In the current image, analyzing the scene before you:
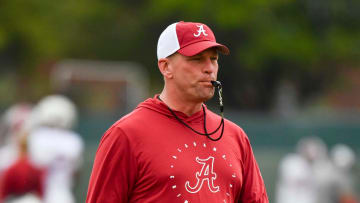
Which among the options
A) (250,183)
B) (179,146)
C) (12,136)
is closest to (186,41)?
(179,146)

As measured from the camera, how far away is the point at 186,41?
12.7ft

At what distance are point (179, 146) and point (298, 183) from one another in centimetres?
1095

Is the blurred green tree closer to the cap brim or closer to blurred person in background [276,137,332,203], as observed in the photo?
blurred person in background [276,137,332,203]

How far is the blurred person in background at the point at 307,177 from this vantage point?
45.4ft

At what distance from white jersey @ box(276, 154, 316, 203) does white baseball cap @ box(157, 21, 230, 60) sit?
1049 centimetres

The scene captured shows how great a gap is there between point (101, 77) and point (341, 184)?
1327 cm

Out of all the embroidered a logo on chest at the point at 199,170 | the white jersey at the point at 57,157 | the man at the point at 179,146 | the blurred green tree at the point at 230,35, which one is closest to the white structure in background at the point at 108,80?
the blurred green tree at the point at 230,35

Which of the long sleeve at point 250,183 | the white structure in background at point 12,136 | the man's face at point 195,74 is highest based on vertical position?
the man's face at point 195,74

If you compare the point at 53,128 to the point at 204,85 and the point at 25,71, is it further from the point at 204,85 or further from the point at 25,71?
the point at 25,71

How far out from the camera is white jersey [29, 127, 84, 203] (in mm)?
10500

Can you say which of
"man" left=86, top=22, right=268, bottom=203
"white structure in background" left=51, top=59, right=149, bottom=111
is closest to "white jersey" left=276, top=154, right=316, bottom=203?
"white structure in background" left=51, top=59, right=149, bottom=111

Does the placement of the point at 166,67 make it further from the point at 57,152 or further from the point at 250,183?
the point at 57,152

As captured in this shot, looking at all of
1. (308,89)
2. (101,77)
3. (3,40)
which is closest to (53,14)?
(3,40)

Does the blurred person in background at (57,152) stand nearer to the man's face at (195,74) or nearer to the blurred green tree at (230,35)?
the man's face at (195,74)
